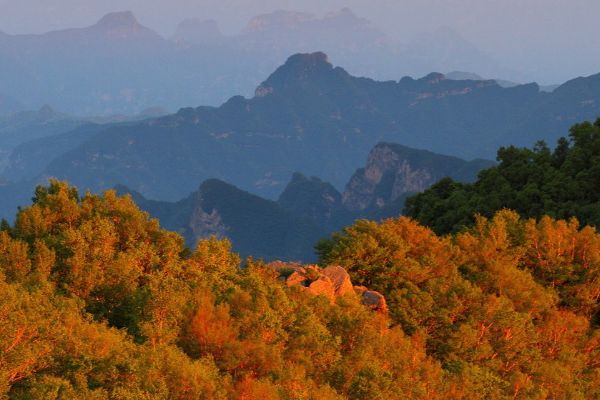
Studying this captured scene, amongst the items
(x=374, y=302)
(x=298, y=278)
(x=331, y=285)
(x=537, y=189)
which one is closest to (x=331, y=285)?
(x=331, y=285)

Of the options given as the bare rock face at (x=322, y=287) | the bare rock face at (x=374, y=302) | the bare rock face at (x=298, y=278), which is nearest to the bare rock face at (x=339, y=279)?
the bare rock face at (x=322, y=287)

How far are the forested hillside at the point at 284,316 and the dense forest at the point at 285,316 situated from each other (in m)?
0.08

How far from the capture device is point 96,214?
1254 inches

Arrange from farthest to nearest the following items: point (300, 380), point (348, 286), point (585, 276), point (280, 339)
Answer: point (585, 276), point (348, 286), point (280, 339), point (300, 380)

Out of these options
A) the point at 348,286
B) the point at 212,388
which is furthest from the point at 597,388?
the point at 212,388

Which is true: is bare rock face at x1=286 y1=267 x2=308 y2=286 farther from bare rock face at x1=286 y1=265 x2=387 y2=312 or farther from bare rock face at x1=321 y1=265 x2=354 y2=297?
bare rock face at x1=321 y1=265 x2=354 y2=297

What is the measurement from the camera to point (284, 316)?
76.6 ft

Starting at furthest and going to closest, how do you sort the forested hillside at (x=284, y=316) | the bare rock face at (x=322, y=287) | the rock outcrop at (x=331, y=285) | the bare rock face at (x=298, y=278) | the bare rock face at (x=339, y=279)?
the bare rock face at (x=298, y=278) < the bare rock face at (x=339, y=279) < the rock outcrop at (x=331, y=285) < the bare rock face at (x=322, y=287) < the forested hillside at (x=284, y=316)

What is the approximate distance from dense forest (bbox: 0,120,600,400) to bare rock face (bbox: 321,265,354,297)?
8.59 ft

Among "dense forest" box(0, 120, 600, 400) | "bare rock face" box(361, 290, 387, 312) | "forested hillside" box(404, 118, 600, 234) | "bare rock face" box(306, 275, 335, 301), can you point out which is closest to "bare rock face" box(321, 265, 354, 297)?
"bare rock face" box(306, 275, 335, 301)

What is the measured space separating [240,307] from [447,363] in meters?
10.5

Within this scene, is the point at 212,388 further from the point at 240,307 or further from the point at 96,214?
the point at 96,214

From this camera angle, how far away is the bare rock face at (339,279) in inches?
1147

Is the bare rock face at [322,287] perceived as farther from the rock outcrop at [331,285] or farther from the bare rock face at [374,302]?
the bare rock face at [374,302]
